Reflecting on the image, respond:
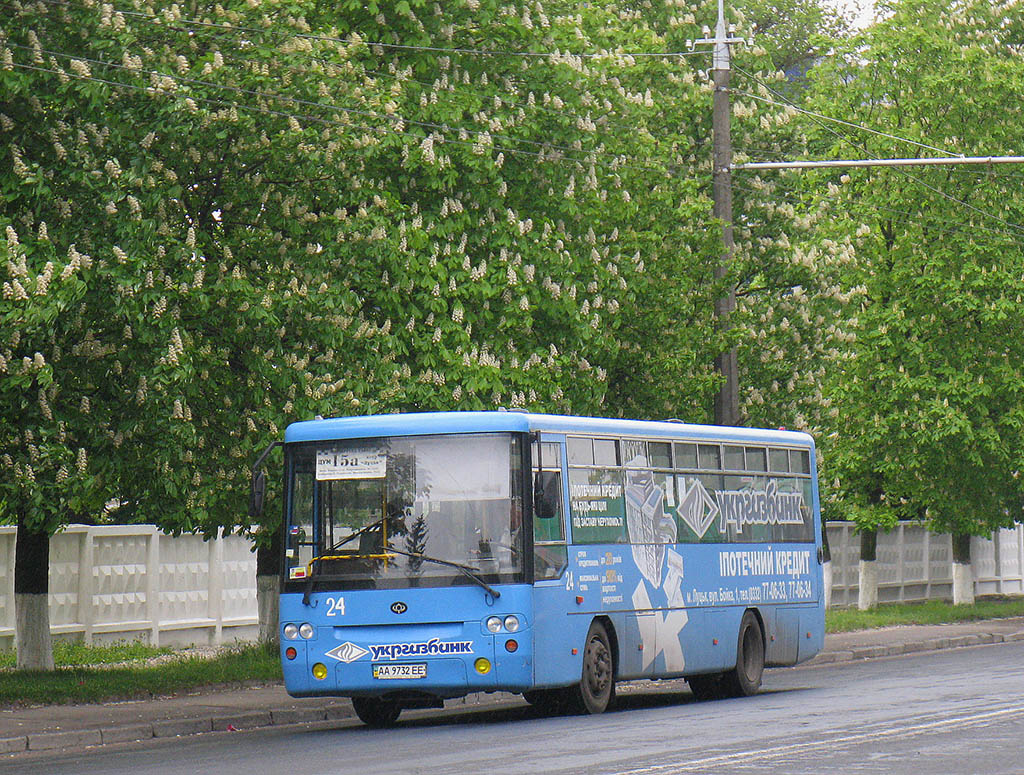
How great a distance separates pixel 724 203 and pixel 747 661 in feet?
26.4

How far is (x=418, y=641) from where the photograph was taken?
16688 millimetres

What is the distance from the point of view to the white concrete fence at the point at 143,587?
2522cm

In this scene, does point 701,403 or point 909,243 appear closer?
point 701,403

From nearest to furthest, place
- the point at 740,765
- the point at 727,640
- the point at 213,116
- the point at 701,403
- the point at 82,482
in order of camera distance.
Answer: the point at 740,765 < the point at 82,482 < the point at 213,116 < the point at 727,640 < the point at 701,403

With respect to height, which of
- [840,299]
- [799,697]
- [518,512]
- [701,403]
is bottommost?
[799,697]

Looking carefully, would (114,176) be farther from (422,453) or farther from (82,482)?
(422,453)

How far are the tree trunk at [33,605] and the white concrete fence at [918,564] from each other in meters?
22.1

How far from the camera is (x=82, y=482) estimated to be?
18.0 m

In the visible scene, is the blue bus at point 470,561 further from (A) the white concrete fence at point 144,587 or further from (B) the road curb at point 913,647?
(B) the road curb at point 913,647

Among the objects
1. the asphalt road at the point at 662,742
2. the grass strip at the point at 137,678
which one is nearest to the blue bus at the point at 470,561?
the asphalt road at the point at 662,742

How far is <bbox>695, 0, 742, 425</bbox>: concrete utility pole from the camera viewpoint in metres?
26.8

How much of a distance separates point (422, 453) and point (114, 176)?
4283 mm

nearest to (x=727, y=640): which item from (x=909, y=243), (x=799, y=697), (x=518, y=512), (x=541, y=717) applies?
(x=799, y=697)

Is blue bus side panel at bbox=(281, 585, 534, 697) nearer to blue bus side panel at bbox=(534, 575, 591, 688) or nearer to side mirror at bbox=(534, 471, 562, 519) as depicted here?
blue bus side panel at bbox=(534, 575, 591, 688)
